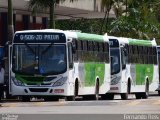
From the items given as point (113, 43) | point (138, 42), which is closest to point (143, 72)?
point (138, 42)

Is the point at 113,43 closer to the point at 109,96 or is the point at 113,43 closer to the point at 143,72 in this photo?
the point at 109,96

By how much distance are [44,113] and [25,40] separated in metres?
10.4

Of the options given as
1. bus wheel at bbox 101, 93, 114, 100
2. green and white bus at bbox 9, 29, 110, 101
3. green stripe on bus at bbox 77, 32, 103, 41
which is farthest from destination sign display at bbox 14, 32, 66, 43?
bus wheel at bbox 101, 93, 114, 100

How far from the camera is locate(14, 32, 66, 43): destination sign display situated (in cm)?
3194

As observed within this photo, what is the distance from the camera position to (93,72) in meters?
35.6

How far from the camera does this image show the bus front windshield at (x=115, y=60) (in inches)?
1507

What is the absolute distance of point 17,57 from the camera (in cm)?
3206

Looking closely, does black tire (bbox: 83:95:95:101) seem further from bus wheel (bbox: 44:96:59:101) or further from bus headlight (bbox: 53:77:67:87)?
bus headlight (bbox: 53:77:67:87)

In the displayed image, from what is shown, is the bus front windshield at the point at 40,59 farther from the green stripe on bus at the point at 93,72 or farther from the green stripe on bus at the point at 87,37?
the green stripe on bus at the point at 93,72

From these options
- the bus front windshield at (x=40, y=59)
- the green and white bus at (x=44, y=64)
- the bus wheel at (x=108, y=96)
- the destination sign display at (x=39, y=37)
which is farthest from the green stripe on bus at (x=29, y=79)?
the bus wheel at (x=108, y=96)

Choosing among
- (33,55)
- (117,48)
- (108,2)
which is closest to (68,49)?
(33,55)

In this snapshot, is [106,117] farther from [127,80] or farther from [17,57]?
[127,80]

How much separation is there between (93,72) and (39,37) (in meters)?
4.33

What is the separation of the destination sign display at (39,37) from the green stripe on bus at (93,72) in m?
2.93
